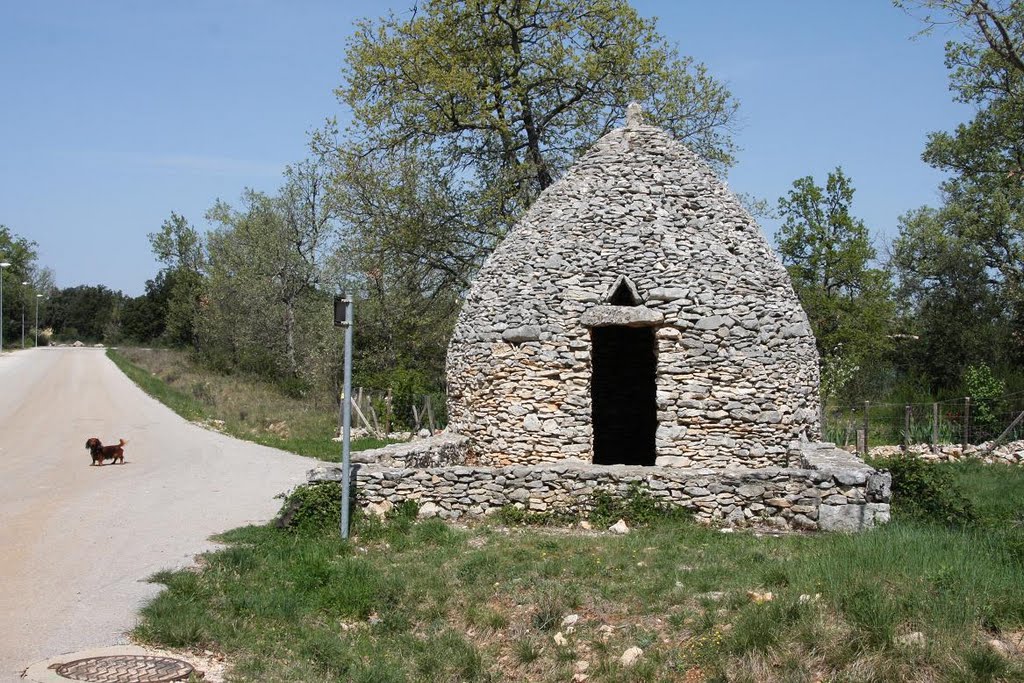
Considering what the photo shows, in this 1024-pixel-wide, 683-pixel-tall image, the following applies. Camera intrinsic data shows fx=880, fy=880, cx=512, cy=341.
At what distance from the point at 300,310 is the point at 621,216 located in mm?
32656

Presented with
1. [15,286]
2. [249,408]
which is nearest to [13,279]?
[15,286]

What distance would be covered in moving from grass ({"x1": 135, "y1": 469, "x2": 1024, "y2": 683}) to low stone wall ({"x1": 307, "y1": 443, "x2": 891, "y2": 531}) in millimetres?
887

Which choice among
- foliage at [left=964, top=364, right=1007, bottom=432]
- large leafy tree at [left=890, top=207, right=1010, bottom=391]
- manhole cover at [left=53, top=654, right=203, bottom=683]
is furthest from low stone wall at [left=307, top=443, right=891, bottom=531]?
large leafy tree at [left=890, top=207, right=1010, bottom=391]

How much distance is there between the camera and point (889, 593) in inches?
261

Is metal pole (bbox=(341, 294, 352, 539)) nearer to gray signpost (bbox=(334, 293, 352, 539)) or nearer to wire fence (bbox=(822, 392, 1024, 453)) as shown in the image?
gray signpost (bbox=(334, 293, 352, 539))

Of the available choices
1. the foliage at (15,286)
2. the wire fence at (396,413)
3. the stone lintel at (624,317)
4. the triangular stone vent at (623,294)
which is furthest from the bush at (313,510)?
the foliage at (15,286)

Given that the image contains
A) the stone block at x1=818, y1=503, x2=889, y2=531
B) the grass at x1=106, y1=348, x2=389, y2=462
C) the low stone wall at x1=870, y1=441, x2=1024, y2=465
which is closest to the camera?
the stone block at x1=818, y1=503, x2=889, y2=531

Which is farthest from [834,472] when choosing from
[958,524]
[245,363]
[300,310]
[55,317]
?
[55,317]

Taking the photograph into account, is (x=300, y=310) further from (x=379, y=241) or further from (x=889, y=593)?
(x=889, y=593)

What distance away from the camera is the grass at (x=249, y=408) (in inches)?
840

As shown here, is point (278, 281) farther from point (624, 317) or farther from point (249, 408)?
point (624, 317)

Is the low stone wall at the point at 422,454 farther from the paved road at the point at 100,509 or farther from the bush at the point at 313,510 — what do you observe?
the paved road at the point at 100,509

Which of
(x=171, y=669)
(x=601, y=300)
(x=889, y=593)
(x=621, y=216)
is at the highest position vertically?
(x=621, y=216)

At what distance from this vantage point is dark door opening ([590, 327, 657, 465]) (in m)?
16.8
